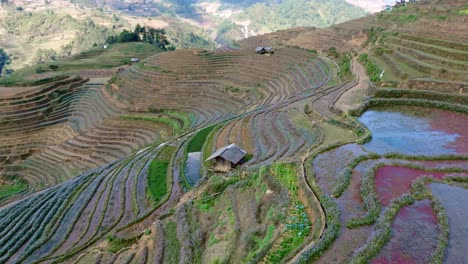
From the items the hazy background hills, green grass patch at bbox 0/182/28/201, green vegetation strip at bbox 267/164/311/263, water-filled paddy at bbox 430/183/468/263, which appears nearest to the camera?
water-filled paddy at bbox 430/183/468/263

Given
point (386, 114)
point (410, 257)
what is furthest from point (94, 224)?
point (386, 114)

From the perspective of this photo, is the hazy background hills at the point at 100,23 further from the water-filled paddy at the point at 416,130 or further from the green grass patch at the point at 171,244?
the green grass patch at the point at 171,244

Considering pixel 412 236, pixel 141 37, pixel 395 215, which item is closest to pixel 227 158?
pixel 395 215

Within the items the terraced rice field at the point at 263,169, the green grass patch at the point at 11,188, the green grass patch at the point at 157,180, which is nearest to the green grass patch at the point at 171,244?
the terraced rice field at the point at 263,169

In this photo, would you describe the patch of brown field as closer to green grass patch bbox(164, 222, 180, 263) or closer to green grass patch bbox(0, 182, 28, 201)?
green grass patch bbox(0, 182, 28, 201)

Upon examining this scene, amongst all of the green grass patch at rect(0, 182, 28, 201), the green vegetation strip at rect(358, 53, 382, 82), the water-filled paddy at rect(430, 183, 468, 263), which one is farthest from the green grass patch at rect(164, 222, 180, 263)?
the green grass patch at rect(0, 182, 28, 201)

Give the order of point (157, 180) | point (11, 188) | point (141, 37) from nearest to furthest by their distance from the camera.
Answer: point (157, 180), point (11, 188), point (141, 37)

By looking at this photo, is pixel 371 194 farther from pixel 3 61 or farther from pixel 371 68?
pixel 3 61
